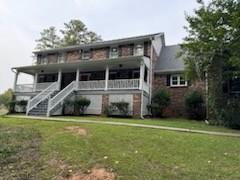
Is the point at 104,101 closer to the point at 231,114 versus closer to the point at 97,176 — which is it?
the point at 231,114

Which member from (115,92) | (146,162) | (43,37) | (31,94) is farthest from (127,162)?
(43,37)

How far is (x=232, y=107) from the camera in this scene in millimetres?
14375

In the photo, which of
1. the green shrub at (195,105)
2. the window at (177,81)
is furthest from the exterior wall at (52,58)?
the green shrub at (195,105)

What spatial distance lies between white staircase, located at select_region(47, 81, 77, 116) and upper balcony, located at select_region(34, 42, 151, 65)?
13.4 feet

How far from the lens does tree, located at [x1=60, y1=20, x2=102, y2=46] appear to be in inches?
1434

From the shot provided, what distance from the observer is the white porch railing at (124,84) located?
1778cm

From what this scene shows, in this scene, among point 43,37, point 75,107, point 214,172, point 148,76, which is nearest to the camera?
point 214,172

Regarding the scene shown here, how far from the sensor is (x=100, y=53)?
75.6 ft

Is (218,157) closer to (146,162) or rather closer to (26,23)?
(146,162)

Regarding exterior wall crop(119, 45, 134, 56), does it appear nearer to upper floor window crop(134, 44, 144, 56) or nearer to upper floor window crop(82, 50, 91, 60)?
upper floor window crop(134, 44, 144, 56)

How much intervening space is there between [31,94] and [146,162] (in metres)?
18.1

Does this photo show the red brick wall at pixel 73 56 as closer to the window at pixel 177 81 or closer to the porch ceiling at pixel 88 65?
the porch ceiling at pixel 88 65

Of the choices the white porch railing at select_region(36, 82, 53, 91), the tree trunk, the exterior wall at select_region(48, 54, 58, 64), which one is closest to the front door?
the white porch railing at select_region(36, 82, 53, 91)

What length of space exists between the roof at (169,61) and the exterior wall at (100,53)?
5.17 m
